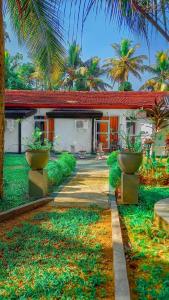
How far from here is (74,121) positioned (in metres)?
20.3

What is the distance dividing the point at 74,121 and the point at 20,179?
408 inches

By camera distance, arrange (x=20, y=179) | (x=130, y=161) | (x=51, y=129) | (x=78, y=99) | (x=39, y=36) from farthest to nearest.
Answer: (x=78, y=99) → (x=51, y=129) → (x=20, y=179) → (x=39, y=36) → (x=130, y=161)

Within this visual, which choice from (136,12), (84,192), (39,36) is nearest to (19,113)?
(84,192)

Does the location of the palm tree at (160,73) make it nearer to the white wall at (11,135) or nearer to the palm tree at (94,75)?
the palm tree at (94,75)

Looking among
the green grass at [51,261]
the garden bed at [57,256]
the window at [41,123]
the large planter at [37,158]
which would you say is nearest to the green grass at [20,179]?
the large planter at [37,158]

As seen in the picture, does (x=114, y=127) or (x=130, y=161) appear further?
(x=114, y=127)

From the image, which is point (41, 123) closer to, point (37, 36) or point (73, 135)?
point (73, 135)

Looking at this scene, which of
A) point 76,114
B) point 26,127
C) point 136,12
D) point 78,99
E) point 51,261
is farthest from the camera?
point 78,99

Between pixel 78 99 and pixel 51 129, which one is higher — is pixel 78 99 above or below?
above

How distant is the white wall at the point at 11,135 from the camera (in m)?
19.8

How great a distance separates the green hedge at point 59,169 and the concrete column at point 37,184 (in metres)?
1.36

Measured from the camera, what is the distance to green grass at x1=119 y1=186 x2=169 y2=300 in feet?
11.5

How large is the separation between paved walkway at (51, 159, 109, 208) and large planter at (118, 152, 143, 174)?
836 millimetres

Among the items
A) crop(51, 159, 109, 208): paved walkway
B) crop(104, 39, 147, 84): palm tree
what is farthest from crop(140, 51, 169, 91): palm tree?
crop(51, 159, 109, 208): paved walkway
